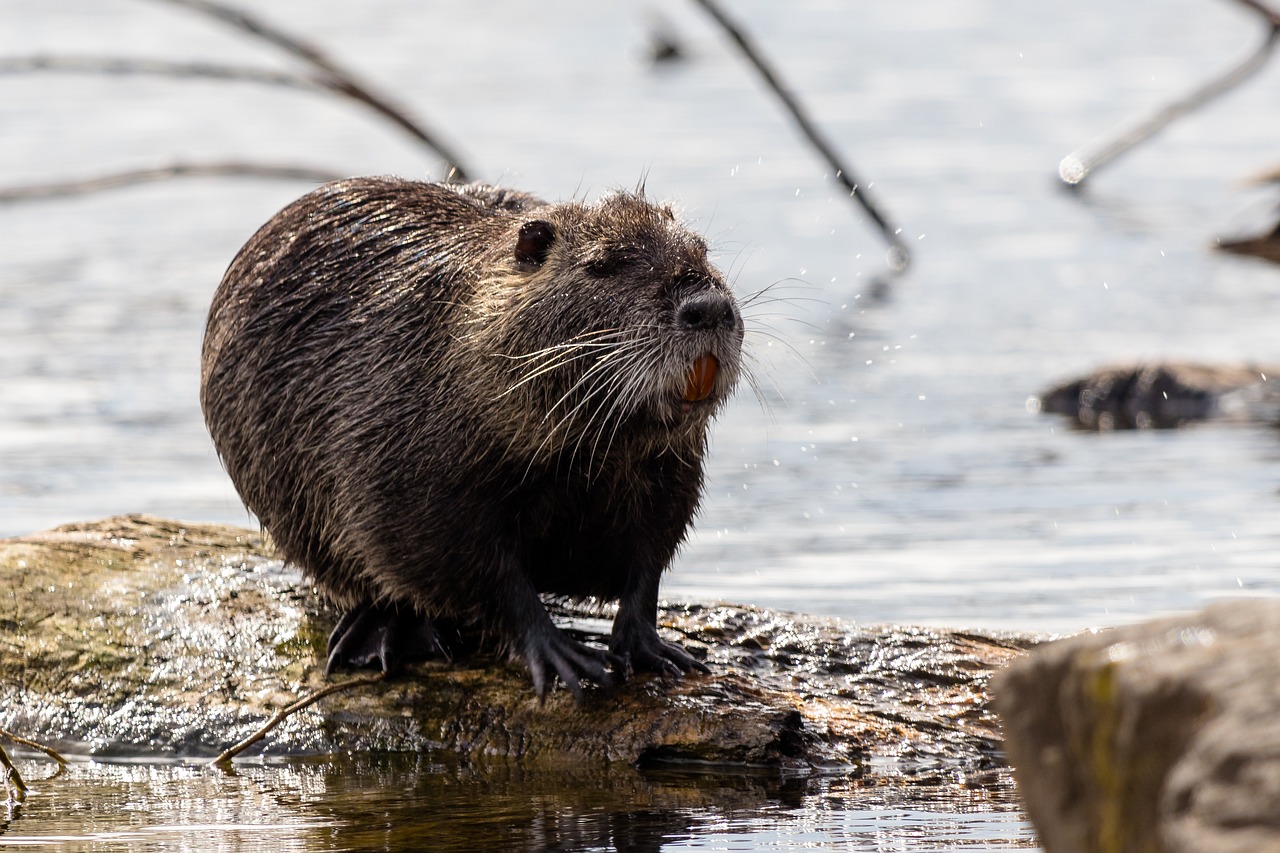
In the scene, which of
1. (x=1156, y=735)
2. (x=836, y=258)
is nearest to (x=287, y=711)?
(x=1156, y=735)

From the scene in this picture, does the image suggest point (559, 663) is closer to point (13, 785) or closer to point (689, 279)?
point (689, 279)

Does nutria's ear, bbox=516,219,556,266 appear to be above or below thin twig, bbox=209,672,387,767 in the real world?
above

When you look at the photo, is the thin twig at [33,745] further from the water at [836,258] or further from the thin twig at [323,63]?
the thin twig at [323,63]

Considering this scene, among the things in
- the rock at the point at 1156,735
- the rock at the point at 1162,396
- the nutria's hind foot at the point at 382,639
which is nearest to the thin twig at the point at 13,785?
the nutria's hind foot at the point at 382,639

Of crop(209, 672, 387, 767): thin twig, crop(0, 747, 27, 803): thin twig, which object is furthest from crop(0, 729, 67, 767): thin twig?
crop(209, 672, 387, 767): thin twig

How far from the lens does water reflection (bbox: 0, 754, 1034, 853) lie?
4.47 meters

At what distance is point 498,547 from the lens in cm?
535

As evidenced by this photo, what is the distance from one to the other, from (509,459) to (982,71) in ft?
74.0

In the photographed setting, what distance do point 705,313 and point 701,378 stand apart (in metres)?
0.17

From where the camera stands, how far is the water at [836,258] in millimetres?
8133

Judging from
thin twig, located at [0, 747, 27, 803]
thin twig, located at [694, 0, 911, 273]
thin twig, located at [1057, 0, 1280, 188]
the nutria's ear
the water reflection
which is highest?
thin twig, located at [1057, 0, 1280, 188]

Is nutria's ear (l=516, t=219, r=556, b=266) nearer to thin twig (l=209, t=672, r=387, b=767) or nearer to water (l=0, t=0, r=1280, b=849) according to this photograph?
water (l=0, t=0, r=1280, b=849)

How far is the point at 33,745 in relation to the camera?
17.0 feet

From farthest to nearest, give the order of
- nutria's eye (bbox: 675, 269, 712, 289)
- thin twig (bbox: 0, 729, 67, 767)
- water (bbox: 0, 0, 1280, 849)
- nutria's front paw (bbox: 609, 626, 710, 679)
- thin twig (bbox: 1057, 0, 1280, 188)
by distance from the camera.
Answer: thin twig (bbox: 1057, 0, 1280, 188), water (bbox: 0, 0, 1280, 849), nutria's front paw (bbox: 609, 626, 710, 679), thin twig (bbox: 0, 729, 67, 767), nutria's eye (bbox: 675, 269, 712, 289)
